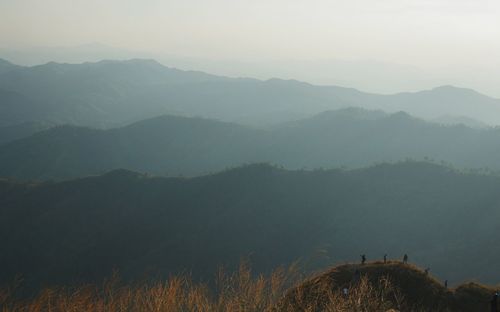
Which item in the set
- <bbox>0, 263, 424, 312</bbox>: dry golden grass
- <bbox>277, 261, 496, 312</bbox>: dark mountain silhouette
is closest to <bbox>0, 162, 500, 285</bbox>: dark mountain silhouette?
<bbox>277, 261, 496, 312</bbox>: dark mountain silhouette

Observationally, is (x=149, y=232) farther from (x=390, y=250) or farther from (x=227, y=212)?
(x=390, y=250)

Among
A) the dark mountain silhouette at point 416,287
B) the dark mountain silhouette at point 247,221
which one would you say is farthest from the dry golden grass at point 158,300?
the dark mountain silhouette at point 247,221

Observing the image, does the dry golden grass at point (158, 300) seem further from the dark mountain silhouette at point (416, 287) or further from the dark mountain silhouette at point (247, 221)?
the dark mountain silhouette at point (247, 221)

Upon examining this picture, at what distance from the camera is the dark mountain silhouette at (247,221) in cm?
10356

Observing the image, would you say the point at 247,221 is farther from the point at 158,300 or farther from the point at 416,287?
the point at 158,300

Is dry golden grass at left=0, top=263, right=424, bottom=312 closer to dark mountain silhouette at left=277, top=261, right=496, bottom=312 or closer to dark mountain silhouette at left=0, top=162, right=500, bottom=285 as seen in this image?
dark mountain silhouette at left=277, top=261, right=496, bottom=312

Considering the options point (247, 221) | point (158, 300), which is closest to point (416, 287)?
point (158, 300)

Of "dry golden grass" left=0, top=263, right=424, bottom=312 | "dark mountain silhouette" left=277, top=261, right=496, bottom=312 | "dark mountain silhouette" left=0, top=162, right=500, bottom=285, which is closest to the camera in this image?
"dry golden grass" left=0, top=263, right=424, bottom=312

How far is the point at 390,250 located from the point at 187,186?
200 feet

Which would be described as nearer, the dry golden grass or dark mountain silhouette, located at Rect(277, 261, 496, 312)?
the dry golden grass

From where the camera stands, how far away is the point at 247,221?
389ft

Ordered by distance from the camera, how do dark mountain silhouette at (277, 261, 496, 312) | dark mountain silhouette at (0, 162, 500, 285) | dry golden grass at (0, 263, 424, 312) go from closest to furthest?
1. dry golden grass at (0, 263, 424, 312)
2. dark mountain silhouette at (277, 261, 496, 312)
3. dark mountain silhouette at (0, 162, 500, 285)

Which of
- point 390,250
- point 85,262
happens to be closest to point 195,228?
point 85,262

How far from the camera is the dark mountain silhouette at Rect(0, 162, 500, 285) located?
340ft
